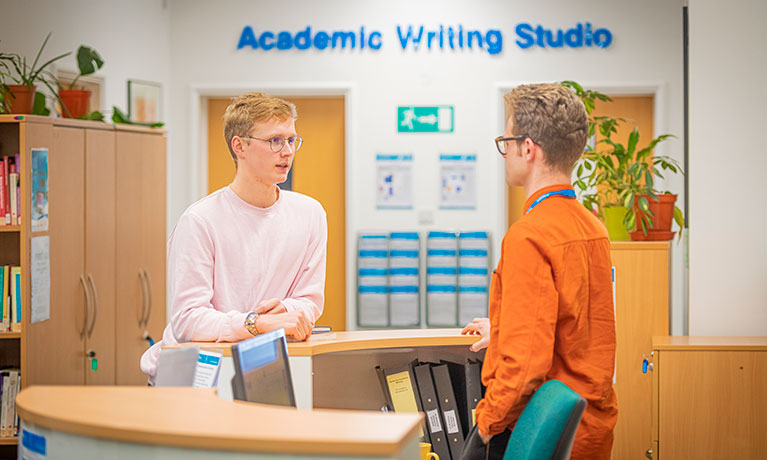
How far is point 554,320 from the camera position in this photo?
5.98ft

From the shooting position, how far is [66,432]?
141 centimetres

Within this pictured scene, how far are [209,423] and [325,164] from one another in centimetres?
456

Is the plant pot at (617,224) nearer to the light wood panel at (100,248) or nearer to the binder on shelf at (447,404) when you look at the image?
the binder on shelf at (447,404)

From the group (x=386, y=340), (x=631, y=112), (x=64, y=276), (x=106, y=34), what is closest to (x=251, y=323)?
(x=386, y=340)

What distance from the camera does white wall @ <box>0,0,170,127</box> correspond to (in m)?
4.29

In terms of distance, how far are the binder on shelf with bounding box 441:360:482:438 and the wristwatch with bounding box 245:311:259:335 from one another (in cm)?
74

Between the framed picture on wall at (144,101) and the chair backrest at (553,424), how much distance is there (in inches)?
164

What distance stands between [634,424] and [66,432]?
2874mm

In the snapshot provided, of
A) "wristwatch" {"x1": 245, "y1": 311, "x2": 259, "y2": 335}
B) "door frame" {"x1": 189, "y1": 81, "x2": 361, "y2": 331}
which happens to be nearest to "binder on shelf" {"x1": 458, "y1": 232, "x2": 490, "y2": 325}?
"door frame" {"x1": 189, "y1": 81, "x2": 361, "y2": 331}

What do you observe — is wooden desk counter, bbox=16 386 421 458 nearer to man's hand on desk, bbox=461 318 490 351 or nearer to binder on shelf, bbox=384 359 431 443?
man's hand on desk, bbox=461 318 490 351

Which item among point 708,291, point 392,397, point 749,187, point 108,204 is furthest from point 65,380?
point 749,187

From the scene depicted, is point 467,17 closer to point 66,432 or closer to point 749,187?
point 749,187

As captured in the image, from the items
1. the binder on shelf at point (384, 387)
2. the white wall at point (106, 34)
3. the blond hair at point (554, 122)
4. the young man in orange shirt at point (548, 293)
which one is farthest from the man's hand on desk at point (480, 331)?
the white wall at point (106, 34)

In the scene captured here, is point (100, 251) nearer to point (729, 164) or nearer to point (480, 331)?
point (480, 331)
